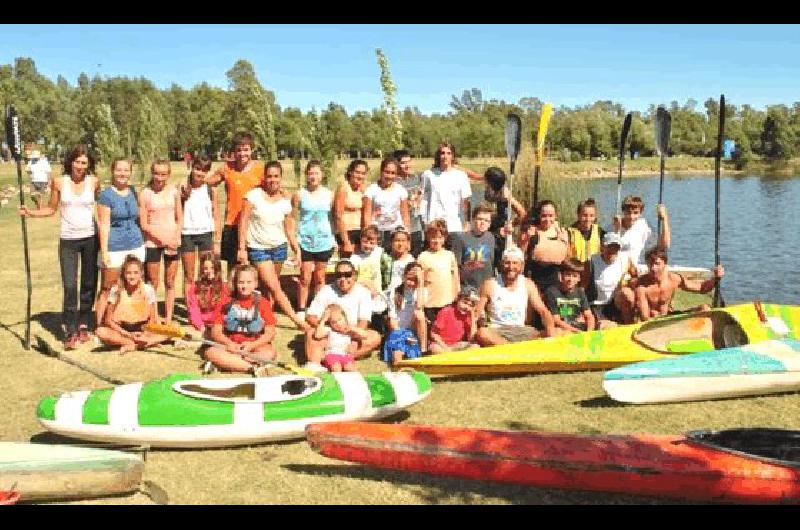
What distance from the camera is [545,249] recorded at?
7.56 meters

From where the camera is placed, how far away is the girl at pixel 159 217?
7332 millimetres

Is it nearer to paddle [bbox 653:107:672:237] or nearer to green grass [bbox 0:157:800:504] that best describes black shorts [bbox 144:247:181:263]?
green grass [bbox 0:157:800:504]

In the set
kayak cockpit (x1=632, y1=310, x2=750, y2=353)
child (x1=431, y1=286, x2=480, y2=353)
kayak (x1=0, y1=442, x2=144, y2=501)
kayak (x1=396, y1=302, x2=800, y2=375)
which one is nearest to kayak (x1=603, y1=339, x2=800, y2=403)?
kayak (x1=396, y1=302, x2=800, y2=375)

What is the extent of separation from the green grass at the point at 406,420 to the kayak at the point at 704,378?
0.09 meters

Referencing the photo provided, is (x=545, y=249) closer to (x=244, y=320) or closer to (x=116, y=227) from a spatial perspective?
(x=244, y=320)

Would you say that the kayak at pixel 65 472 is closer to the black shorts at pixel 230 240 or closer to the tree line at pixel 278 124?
the black shorts at pixel 230 240

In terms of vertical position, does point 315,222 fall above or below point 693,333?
above

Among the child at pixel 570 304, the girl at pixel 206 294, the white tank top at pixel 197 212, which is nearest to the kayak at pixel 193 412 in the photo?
the girl at pixel 206 294

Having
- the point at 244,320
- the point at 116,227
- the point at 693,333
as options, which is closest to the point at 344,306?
the point at 244,320

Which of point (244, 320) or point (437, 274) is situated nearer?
point (244, 320)

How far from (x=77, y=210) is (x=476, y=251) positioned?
160 inches

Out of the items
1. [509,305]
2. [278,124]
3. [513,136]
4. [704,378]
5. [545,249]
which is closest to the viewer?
[704,378]

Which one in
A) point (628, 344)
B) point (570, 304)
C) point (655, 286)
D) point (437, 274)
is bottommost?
point (628, 344)
